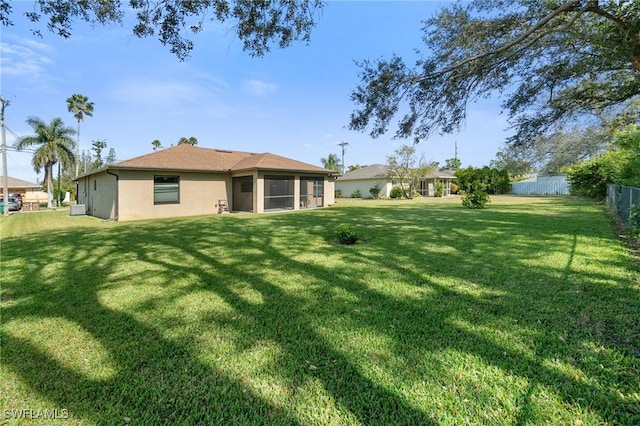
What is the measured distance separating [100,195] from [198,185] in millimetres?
5571

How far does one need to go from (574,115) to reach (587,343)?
11135 mm

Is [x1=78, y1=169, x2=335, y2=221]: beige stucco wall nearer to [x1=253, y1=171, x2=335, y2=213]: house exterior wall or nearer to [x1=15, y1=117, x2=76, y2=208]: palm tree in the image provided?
[x1=253, y1=171, x2=335, y2=213]: house exterior wall

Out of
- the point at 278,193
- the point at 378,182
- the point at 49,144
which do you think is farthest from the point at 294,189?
the point at 49,144

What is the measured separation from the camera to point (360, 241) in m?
7.63

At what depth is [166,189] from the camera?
50.8 feet

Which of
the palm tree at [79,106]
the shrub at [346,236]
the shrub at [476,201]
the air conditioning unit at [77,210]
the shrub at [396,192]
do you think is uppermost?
the palm tree at [79,106]

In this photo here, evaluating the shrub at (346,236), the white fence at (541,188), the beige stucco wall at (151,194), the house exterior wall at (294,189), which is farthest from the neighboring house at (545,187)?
the shrub at (346,236)

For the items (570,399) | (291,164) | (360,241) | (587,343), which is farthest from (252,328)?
(291,164)

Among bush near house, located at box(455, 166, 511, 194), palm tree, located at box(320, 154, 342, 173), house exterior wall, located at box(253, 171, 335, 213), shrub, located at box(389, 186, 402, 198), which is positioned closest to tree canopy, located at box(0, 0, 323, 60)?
house exterior wall, located at box(253, 171, 335, 213)

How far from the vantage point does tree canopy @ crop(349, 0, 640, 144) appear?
23.6 feet

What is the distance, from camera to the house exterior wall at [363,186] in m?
31.8

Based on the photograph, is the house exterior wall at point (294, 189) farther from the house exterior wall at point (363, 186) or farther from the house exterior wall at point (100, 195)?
the house exterior wall at point (363, 186)

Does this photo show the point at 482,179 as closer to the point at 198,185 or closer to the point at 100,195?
the point at 198,185

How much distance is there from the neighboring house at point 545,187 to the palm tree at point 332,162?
2531 centimetres
